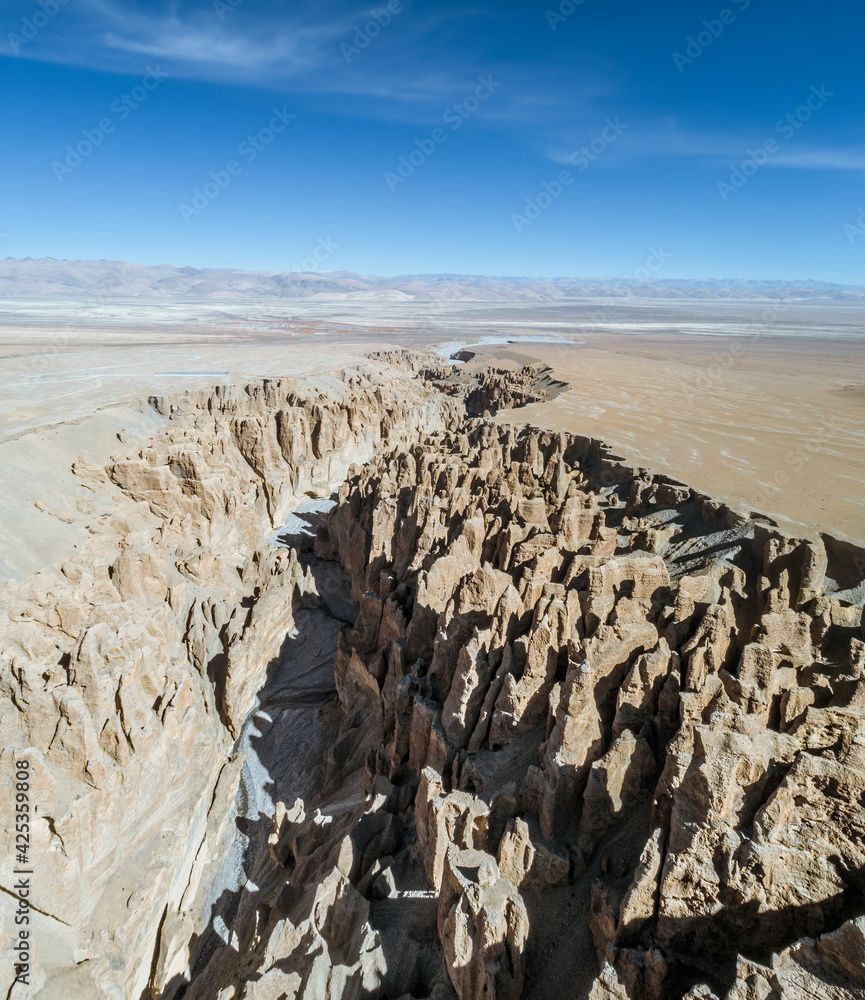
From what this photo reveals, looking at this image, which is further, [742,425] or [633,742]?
[742,425]

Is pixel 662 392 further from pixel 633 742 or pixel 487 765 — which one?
pixel 633 742

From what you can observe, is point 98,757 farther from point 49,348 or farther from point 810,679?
point 49,348

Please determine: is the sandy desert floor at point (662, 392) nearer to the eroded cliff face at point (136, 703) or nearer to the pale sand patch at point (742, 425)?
the pale sand patch at point (742, 425)

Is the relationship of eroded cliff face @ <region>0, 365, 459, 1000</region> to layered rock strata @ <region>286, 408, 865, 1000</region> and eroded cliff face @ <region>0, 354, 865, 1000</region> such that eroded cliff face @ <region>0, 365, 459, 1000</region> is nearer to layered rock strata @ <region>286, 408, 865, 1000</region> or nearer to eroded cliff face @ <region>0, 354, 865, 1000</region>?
eroded cliff face @ <region>0, 354, 865, 1000</region>

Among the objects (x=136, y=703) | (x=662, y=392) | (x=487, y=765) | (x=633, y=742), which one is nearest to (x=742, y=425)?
(x=662, y=392)

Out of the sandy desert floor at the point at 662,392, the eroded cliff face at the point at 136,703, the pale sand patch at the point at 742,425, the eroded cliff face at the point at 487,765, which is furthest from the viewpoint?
the sandy desert floor at the point at 662,392

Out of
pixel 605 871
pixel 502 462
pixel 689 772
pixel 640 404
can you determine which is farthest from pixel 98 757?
pixel 640 404

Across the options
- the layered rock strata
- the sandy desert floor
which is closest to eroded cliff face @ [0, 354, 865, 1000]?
the layered rock strata

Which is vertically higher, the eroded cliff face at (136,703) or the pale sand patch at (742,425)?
the pale sand patch at (742,425)

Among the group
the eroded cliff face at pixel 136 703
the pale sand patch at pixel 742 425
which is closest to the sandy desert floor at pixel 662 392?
the pale sand patch at pixel 742 425
